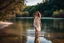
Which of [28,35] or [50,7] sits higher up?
[50,7]

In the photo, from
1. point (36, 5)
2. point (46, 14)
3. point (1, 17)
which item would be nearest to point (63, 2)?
point (46, 14)

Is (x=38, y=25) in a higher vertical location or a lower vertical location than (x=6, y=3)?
lower

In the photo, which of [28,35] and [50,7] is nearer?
[28,35]

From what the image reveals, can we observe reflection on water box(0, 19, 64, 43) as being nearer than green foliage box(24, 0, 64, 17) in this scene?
Yes

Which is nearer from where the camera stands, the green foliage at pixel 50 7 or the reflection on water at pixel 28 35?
the reflection on water at pixel 28 35

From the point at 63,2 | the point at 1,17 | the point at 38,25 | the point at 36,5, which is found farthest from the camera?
the point at 36,5

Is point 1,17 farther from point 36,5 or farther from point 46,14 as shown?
point 36,5

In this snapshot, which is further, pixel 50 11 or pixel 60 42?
pixel 50 11

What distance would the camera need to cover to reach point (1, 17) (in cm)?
3105

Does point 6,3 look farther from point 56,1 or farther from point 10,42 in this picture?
point 56,1

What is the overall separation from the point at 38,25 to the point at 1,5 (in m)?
12.2

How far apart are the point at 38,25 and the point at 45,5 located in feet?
328

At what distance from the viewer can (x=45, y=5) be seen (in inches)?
4569

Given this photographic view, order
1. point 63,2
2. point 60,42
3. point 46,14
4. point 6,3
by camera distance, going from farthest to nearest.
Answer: point 46,14
point 63,2
point 6,3
point 60,42
